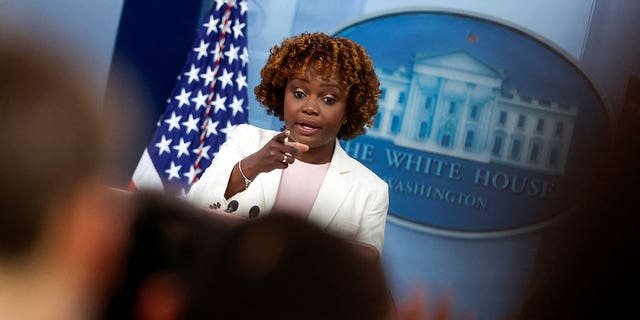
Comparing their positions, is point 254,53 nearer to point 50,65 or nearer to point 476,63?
point 476,63

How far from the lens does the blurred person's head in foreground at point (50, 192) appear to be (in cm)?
10

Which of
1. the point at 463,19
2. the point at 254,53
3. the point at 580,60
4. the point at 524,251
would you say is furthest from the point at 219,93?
the point at 524,251

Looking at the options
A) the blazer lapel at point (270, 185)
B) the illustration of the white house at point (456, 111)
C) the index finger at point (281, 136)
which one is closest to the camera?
the index finger at point (281, 136)

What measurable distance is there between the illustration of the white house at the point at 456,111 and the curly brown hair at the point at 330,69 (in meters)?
0.74

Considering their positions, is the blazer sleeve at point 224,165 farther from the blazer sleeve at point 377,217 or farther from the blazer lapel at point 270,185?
the blazer sleeve at point 377,217

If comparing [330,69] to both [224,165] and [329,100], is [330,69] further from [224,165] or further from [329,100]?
[224,165]

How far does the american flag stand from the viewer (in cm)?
184

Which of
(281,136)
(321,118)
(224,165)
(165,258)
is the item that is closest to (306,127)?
(321,118)

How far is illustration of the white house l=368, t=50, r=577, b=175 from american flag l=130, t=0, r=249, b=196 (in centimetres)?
42

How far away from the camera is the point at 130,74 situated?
193 cm

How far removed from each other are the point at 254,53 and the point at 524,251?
1878mm

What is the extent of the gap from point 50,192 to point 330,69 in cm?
90

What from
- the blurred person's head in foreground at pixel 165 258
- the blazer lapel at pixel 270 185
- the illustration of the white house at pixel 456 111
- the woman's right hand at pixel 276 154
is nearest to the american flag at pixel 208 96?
the illustration of the white house at pixel 456 111

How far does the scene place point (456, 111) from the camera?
177 cm
